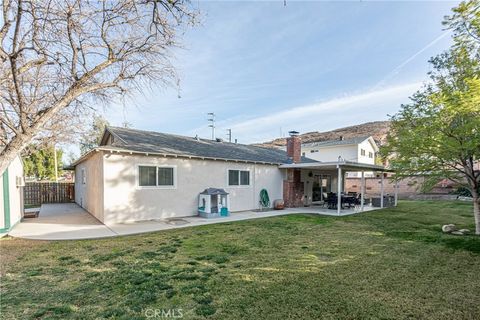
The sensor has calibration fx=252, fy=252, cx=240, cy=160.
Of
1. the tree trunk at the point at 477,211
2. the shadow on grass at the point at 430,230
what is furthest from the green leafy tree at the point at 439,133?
the shadow on grass at the point at 430,230

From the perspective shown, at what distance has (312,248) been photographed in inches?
252

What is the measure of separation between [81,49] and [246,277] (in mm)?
7177

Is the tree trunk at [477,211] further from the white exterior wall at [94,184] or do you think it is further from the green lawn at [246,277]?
the white exterior wall at [94,184]

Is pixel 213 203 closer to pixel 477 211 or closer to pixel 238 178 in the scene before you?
pixel 238 178

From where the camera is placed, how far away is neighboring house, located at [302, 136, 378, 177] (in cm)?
3095

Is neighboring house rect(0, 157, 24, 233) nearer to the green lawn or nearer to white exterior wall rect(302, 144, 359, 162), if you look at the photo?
the green lawn

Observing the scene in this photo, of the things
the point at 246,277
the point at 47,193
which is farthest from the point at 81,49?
the point at 47,193

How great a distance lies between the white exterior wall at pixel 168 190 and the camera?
376 inches

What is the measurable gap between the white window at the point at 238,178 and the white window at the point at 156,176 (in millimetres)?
3236

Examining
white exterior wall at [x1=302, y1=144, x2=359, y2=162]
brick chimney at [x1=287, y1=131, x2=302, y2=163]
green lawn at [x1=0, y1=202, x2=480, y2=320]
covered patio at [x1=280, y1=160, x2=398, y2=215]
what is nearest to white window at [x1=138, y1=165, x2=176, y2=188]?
green lawn at [x1=0, y1=202, x2=480, y2=320]

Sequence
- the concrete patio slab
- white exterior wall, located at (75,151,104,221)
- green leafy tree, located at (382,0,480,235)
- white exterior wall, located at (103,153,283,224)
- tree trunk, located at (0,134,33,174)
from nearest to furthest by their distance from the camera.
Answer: tree trunk, located at (0,134,33,174) → green leafy tree, located at (382,0,480,235) → the concrete patio slab → white exterior wall, located at (103,153,283,224) → white exterior wall, located at (75,151,104,221)

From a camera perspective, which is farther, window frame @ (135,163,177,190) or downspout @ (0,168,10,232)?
window frame @ (135,163,177,190)

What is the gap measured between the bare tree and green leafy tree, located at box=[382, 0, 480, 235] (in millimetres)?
7782

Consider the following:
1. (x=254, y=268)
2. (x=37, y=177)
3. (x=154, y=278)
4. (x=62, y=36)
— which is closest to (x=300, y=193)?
(x=254, y=268)
